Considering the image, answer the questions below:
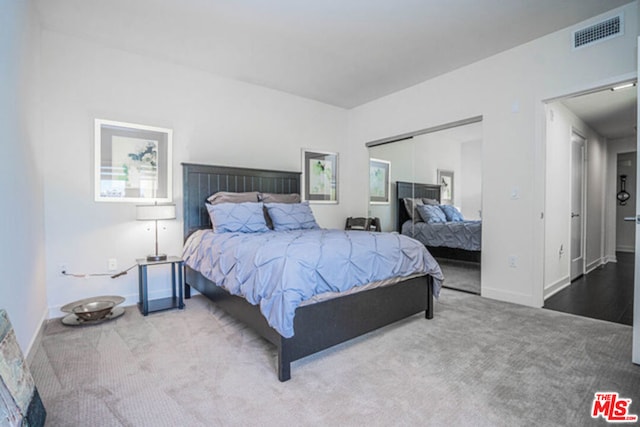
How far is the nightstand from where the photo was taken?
296cm

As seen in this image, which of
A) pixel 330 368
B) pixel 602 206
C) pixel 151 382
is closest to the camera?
pixel 151 382

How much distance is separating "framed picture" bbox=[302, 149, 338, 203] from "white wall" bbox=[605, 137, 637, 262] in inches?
204

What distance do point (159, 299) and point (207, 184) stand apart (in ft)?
4.67

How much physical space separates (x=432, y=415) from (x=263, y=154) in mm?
3632

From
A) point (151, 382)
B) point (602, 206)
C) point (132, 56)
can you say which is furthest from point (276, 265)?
point (602, 206)

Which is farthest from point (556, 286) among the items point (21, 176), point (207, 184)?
point (21, 176)

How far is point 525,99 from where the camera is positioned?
3.18 meters

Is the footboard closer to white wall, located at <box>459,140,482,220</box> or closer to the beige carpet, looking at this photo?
the beige carpet

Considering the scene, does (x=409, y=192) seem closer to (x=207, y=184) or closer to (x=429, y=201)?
(x=429, y=201)

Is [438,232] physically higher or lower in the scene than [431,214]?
lower

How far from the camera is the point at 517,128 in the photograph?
3.25 m

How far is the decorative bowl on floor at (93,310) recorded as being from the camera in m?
2.66

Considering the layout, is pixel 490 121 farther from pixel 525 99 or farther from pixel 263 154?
pixel 263 154

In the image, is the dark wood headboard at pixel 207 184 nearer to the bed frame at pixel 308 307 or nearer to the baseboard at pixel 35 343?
the bed frame at pixel 308 307
